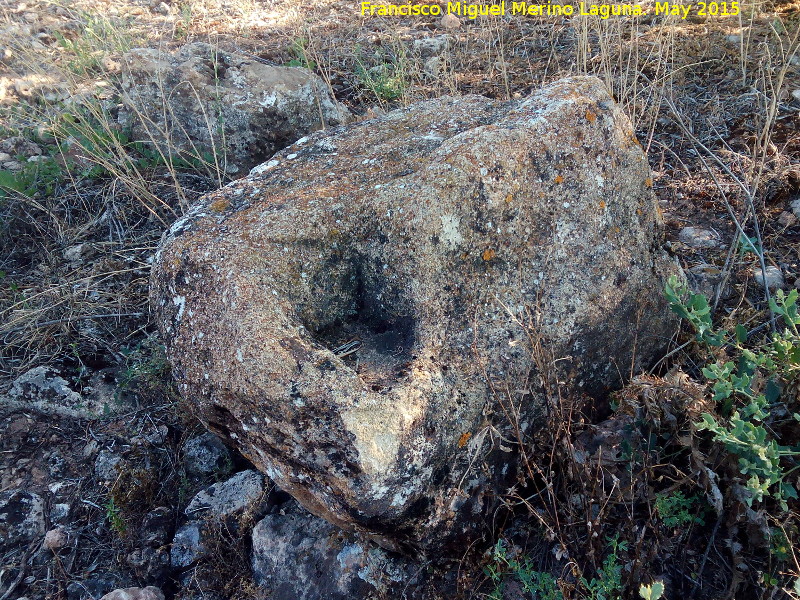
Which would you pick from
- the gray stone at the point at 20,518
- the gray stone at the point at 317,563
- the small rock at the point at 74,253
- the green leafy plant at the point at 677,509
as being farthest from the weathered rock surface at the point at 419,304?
the small rock at the point at 74,253

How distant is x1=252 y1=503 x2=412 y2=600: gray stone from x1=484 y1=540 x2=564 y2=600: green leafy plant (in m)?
0.25

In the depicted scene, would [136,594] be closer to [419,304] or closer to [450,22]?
[419,304]

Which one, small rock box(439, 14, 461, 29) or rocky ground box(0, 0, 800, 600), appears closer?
rocky ground box(0, 0, 800, 600)

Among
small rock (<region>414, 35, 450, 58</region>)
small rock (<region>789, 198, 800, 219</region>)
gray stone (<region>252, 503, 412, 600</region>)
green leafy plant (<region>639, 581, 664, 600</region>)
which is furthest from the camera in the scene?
small rock (<region>414, 35, 450, 58</region>)

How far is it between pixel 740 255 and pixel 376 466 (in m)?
1.90

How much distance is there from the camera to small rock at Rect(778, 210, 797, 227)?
9.86 ft

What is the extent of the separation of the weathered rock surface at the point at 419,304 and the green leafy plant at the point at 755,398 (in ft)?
1.07

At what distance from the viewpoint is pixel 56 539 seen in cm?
250

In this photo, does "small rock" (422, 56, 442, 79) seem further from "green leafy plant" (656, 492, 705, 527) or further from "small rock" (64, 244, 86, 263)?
"green leafy plant" (656, 492, 705, 527)

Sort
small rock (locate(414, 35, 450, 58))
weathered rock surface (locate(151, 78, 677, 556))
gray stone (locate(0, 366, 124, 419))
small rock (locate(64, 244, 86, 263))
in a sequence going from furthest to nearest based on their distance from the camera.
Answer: small rock (locate(414, 35, 450, 58)) → small rock (locate(64, 244, 86, 263)) → gray stone (locate(0, 366, 124, 419)) → weathered rock surface (locate(151, 78, 677, 556))

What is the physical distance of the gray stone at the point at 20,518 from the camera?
8.27 feet

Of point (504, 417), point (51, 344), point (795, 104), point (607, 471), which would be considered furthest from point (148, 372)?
point (795, 104)

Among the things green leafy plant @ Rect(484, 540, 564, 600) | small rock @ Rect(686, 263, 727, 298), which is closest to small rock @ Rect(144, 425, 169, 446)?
green leafy plant @ Rect(484, 540, 564, 600)

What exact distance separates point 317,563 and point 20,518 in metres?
1.29
